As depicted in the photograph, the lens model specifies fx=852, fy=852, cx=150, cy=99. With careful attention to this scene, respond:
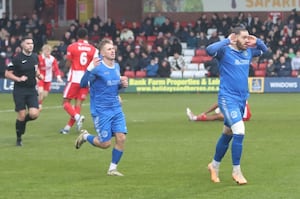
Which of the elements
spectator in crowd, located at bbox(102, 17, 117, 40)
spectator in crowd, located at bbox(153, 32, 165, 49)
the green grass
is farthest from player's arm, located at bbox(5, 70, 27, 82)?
spectator in crowd, located at bbox(102, 17, 117, 40)

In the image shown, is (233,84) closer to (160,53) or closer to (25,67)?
(25,67)

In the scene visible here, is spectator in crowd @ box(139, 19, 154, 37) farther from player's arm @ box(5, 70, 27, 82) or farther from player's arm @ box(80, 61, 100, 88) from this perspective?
player's arm @ box(80, 61, 100, 88)

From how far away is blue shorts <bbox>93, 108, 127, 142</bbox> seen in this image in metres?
12.9

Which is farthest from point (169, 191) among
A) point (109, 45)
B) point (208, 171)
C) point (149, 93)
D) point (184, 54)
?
point (184, 54)

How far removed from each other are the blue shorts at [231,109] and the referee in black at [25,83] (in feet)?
18.6

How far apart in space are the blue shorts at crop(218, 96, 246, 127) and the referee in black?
5681 mm

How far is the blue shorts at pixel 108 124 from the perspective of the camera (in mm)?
12945

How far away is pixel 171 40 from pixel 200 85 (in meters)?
6.49

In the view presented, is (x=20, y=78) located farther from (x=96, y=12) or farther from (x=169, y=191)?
(x=96, y=12)

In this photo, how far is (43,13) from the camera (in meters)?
48.5

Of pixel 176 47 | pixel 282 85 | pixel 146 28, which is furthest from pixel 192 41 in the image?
pixel 282 85

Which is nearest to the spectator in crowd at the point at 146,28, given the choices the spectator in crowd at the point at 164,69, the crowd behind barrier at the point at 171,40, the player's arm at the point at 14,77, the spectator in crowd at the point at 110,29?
the crowd behind barrier at the point at 171,40

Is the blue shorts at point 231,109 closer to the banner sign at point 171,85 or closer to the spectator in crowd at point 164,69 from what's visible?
the banner sign at point 171,85

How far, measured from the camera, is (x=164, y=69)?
3734 centimetres
